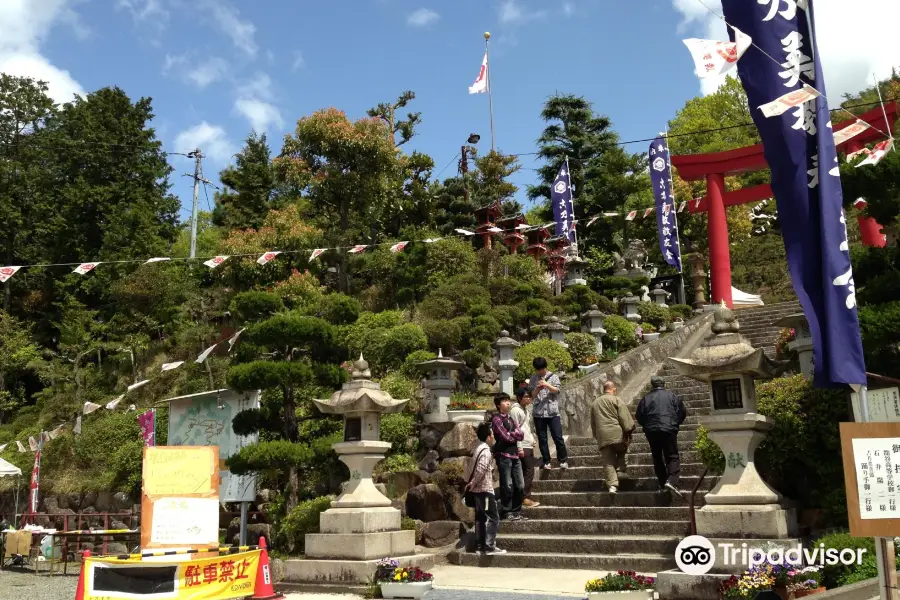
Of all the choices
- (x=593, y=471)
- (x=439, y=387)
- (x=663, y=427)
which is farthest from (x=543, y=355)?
(x=663, y=427)

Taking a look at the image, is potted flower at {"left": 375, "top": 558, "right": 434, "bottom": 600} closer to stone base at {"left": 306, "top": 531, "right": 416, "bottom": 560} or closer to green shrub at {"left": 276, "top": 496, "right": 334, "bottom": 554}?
stone base at {"left": 306, "top": 531, "right": 416, "bottom": 560}

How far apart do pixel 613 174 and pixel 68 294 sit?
2209 cm

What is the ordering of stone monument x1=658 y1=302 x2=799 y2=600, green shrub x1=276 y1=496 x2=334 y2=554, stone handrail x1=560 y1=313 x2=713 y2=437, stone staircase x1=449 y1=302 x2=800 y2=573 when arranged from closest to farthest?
stone monument x1=658 y1=302 x2=799 y2=600, stone staircase x1=449 y1=302 x2=800 y2=573, green shrub x1=276 y1=496 x2=334 y2=554, stone handrail x1=560 y1=313 x2=713 y2=437

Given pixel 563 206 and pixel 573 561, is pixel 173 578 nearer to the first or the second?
pixel 573 561

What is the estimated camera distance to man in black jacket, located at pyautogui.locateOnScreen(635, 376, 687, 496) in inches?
362

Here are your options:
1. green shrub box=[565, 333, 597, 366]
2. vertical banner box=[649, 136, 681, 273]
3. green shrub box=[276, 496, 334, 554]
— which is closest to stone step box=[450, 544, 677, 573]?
green shrub box=[276, 496, 334, 554]

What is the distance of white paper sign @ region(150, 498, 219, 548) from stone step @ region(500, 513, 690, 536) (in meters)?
3.74

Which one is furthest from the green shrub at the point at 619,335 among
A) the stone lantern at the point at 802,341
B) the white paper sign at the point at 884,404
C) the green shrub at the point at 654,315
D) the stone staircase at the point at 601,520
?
the white paper sign at the point at 884,404

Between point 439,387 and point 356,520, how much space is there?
421 centimetres

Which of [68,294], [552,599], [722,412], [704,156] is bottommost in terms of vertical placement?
[552,599]

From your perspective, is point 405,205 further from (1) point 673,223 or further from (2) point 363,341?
(2) point 363,341

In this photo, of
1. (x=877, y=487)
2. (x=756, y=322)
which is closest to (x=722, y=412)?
(x=877, y=487)

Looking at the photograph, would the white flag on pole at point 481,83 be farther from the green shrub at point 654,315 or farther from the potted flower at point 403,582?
the potted flower at point 403,582

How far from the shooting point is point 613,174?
1284 inches
